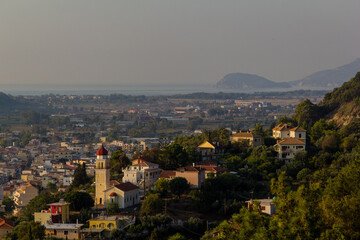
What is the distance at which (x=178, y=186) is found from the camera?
94.5 ft

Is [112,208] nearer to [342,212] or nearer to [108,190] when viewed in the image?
[108,190]

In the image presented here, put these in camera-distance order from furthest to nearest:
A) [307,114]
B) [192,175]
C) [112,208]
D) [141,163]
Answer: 1. [307,114]
2. [141,163]
3. [192,175]
4. [112,208]

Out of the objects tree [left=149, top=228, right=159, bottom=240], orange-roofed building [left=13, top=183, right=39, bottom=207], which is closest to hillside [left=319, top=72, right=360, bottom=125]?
orange-roofed building [left=13, top=183, right=39, bottom=207]

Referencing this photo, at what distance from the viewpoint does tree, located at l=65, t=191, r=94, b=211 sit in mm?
26969

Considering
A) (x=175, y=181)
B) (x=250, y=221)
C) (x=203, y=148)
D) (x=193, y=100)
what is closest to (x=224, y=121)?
(x=193, y=100)

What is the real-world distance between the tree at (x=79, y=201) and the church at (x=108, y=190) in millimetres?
753

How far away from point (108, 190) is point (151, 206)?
228cm

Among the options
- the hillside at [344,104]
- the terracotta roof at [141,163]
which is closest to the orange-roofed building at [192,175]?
the terracotta roof at [141,163]

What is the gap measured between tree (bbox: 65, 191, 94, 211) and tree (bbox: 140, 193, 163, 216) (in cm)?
214

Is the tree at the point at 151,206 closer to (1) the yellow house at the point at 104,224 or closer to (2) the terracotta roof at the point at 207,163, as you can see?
(1) the yellow house at the point at 104,224

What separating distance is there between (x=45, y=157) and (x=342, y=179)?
46.0 metres

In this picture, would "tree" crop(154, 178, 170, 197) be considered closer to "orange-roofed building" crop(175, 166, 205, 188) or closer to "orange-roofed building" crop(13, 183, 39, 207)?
"orange-roofed building" crop(175, 166, 205, 188)

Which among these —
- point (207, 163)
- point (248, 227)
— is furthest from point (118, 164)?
point (248, 227)

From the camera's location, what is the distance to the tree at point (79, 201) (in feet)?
88.5
